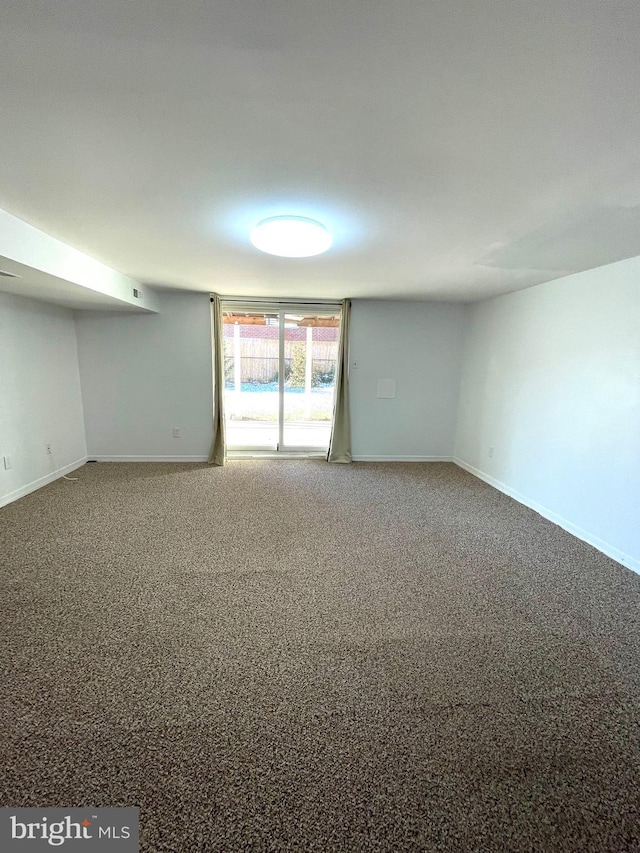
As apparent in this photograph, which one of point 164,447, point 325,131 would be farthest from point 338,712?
point 164,447

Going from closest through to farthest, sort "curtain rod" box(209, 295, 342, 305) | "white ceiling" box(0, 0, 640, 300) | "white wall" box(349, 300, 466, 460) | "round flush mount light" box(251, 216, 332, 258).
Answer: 1. "white ceiling" box(0, 0, 640, 300)
2. "round flush mount light" box(251, 216, 332, 258)
3. "curtain rod" box(209, 295, 342, 305)
4. "white wall" box(349, 300, 466, 460)

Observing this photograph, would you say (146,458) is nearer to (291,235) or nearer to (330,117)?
(291,235)

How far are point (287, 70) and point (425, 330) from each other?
13.6ft

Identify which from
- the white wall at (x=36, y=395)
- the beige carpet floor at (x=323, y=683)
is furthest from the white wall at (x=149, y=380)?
the beige carpet floor at (x=323, y=683)

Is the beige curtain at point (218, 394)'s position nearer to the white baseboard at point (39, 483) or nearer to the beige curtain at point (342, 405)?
the beige curtain at point (342, 405)

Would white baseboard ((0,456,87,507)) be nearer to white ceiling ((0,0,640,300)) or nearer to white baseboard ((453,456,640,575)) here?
white ceiling ((0,0,640,300))

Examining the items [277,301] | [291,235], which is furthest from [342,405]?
[291,235]

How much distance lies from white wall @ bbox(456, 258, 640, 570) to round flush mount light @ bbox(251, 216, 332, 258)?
89.9 inches

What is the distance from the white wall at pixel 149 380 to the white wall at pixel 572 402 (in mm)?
3594

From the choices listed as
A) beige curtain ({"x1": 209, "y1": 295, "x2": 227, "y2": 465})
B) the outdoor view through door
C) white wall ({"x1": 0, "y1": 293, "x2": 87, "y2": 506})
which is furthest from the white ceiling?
the outdoor view through door

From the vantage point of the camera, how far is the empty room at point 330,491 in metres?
0.98

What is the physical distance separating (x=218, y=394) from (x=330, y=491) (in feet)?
6.56

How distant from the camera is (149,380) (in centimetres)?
458

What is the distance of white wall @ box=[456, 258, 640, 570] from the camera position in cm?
259
